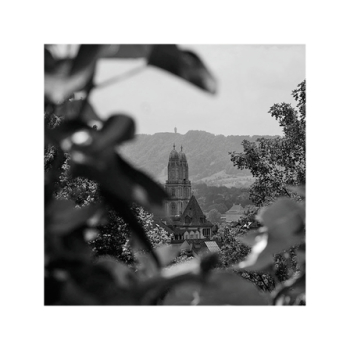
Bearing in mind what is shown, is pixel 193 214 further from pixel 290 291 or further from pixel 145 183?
pixel 145 183

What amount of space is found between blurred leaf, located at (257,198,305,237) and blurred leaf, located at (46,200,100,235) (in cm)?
12

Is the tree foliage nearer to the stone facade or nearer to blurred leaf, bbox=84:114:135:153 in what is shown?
the stone facade

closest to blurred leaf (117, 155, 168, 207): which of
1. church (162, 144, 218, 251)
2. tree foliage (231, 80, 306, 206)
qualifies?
church (162, 144, 218, 251)

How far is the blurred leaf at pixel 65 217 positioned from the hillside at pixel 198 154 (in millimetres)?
1505

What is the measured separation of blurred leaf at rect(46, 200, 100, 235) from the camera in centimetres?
30

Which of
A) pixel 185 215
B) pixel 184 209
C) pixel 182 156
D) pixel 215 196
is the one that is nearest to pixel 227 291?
pixel 184 209

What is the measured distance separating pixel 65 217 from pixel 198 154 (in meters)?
1.91

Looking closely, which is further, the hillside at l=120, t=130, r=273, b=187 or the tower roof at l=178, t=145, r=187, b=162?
the tower roof at l=178, t=145, r=187, b=162

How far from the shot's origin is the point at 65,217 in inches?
11.9

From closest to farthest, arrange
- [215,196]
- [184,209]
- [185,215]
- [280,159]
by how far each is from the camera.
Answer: [184,209] < [185,215] < [215,196] < [280,159]

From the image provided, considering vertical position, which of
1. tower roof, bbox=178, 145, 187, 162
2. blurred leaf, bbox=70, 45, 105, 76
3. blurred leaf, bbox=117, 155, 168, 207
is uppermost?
tower roof, bbox=178, 145, 187, 162
